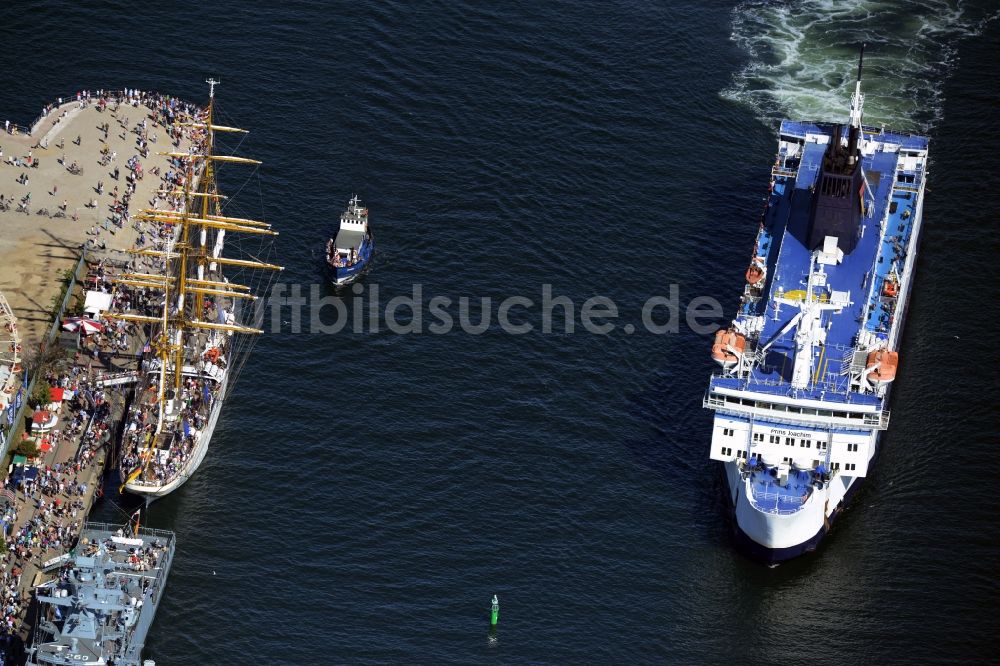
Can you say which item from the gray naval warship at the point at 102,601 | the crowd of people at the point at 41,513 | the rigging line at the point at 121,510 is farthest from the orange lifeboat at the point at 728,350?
the crowd of people at the point at 41,513

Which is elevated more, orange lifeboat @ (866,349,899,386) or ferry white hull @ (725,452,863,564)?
orange lifeboat @ (866,349,899,386)

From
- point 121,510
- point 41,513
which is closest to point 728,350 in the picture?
point 121,510

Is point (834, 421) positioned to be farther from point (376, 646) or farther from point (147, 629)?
point (147, 629)

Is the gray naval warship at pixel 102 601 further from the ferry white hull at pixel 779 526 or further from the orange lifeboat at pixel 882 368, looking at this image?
the orange lifeboat at pixel 882 368

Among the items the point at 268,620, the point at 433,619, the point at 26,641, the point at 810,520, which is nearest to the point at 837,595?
the point at 810,520

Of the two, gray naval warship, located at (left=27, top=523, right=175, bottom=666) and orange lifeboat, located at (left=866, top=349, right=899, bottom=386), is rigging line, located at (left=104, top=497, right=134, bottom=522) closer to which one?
gray naval warship, located at (left=27, top=523, right=175, bottom=666)

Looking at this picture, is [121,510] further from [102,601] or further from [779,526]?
[779,526]

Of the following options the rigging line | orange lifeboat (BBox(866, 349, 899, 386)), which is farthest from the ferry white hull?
the rigging line
